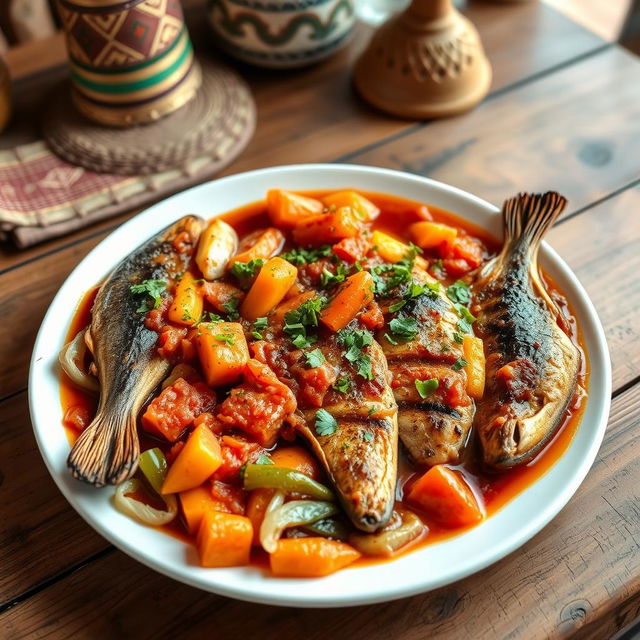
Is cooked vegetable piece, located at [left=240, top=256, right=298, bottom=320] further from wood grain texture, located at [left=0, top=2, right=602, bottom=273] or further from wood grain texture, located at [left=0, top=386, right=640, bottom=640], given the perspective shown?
wood grain texture, located at [left=0, top=2, right=602, bottom=273]

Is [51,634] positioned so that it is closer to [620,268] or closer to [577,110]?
[620,268]

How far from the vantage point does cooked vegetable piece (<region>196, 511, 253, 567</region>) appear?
1967 millimetres

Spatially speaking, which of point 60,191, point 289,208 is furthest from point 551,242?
point 60,191

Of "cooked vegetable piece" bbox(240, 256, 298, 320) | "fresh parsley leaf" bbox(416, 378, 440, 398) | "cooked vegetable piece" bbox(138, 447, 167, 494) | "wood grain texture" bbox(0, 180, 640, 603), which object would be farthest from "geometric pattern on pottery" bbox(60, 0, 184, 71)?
"fresh parsley leaf" bbox(416, 378, 440, 398)

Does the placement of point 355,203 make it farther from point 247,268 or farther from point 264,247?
point 247,268

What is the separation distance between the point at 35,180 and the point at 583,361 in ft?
8.15

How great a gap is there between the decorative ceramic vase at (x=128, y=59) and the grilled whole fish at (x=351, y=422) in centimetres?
162


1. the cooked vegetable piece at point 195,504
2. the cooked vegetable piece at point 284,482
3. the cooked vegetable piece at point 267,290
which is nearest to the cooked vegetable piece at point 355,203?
the cooked vegetable piece at point 267,290

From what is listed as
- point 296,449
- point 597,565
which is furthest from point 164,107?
point 597,565

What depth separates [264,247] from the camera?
9.14 feet

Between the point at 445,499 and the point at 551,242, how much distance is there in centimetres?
148

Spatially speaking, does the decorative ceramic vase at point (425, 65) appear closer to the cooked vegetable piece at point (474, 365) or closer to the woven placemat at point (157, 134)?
the woven placemat at point (157, 134)

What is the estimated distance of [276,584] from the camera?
1944 millimetres

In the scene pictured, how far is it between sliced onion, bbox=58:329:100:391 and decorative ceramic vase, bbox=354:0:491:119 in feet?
Result: 6.64
